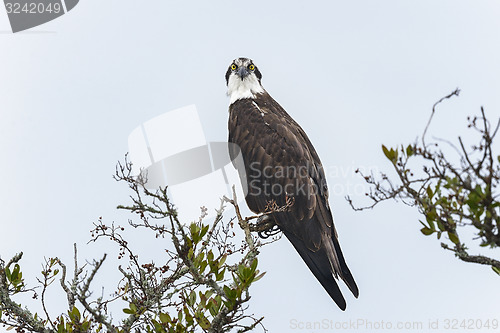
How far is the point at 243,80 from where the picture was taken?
8586 mm

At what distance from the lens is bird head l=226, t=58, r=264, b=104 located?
8484 mm

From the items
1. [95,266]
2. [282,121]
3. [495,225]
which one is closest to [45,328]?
[95,266]

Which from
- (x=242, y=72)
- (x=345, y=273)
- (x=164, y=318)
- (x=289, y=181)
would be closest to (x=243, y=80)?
(x=242, y=72)

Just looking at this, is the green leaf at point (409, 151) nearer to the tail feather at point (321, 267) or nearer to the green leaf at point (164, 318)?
the green leaf at point (164, 318)

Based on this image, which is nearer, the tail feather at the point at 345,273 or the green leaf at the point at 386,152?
the green leaf at the point at 386,152

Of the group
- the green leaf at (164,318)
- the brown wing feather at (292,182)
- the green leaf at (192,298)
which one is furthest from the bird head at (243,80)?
the green leaf at (164,318)

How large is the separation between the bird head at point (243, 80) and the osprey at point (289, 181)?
0.88 feet

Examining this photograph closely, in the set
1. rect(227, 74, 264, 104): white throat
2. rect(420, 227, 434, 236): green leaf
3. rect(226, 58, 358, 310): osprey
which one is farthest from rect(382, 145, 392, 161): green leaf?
rect(227, 74, 264, 104): white throat

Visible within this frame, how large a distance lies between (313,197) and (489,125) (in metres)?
3.80

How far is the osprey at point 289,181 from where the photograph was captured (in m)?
6.98

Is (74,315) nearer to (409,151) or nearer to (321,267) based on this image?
(409,151)

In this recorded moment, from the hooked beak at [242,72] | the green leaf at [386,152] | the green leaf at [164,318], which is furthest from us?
the hooked beak at [242,72]

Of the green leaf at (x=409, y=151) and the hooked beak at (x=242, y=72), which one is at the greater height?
the hooked beak at (x=242, y=72)

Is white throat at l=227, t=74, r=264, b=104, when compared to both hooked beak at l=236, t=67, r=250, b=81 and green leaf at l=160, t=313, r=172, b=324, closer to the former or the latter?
hooked beak at l=236, t=67, r=250, b=81
